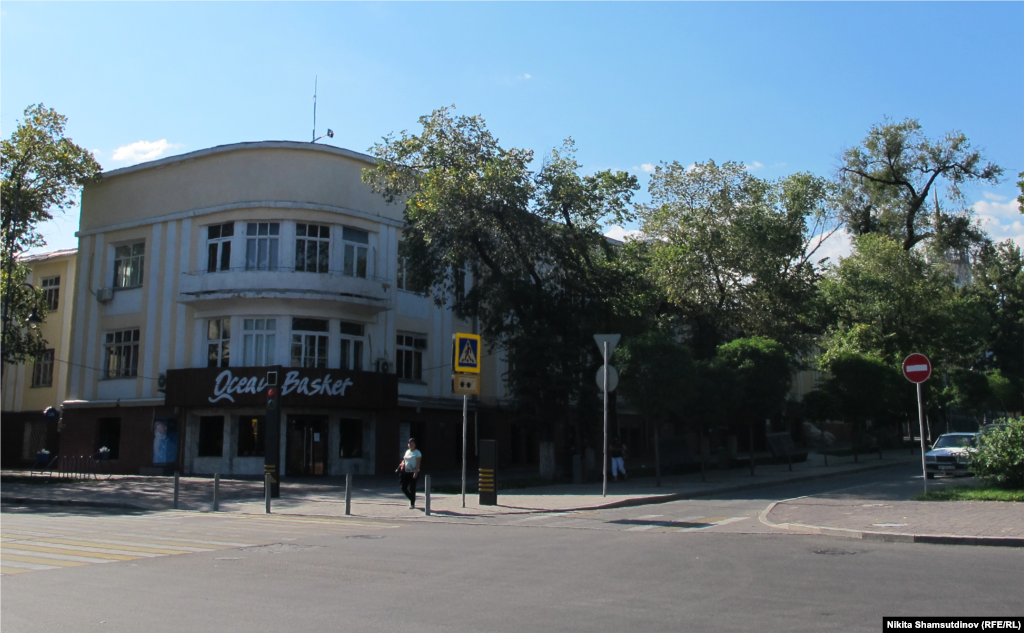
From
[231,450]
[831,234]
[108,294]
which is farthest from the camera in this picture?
[831,234]

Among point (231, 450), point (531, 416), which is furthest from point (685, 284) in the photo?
point (231, 450)

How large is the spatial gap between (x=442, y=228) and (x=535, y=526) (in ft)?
44.4

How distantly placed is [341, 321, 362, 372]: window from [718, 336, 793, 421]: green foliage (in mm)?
14296

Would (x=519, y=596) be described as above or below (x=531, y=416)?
below

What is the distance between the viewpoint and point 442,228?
88.5 feet

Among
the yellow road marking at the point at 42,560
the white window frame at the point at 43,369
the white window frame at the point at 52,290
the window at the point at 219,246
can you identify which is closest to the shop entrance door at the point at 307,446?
the window at the point at 219,246

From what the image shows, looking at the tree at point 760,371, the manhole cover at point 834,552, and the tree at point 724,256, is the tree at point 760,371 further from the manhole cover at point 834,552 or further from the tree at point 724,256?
the manhole cover at point 834,552

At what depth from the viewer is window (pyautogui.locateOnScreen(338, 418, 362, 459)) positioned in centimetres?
3334

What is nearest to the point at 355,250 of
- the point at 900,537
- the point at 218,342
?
the point at 218,342

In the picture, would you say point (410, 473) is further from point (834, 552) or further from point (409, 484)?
point (834, 552)

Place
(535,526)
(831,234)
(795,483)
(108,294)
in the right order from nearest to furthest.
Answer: (535,526)
(795,483)
(108,294)
(831,234)

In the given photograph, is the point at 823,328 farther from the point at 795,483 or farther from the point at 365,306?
the point at 365,306

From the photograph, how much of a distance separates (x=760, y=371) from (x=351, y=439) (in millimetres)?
16155

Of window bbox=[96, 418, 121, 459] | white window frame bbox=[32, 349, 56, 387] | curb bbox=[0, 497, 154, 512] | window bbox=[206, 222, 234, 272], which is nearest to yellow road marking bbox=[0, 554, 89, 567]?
curb bbox=[0, 497, 154, 512]
